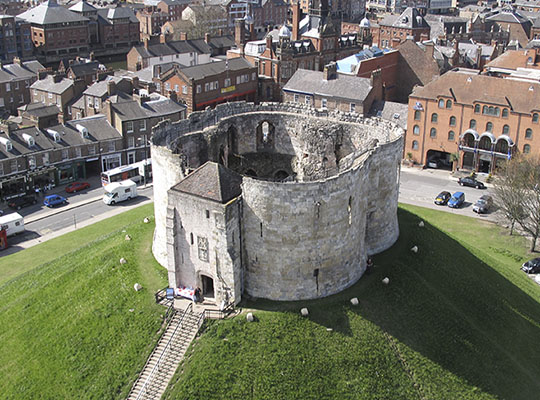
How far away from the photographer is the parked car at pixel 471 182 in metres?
85.0

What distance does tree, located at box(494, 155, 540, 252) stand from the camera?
2692 inches

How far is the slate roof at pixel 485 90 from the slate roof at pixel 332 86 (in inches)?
343

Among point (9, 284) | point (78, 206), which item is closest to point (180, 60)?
point (78, 206)

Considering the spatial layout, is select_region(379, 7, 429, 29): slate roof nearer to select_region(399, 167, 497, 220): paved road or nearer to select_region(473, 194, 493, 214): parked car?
select_region(399, 167, 497, 220): paved road

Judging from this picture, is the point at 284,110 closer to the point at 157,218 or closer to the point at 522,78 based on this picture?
the point at 157,218

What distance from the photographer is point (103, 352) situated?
45.6 metres

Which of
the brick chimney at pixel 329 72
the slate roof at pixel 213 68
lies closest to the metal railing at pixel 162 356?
the brick chimney at pixel 329 72

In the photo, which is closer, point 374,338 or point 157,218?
point 374,338

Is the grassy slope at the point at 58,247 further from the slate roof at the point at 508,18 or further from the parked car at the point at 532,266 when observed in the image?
the slate roof at the point at 508,18

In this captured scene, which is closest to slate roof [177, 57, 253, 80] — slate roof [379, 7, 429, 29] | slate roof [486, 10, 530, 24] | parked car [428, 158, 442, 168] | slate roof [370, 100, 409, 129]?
slate roof [370, 100, 409, 129]

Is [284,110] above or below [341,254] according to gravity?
above

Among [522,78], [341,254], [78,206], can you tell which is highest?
[522,78]

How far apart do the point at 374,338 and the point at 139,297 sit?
1799 cm

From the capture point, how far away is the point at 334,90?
98750 mm
